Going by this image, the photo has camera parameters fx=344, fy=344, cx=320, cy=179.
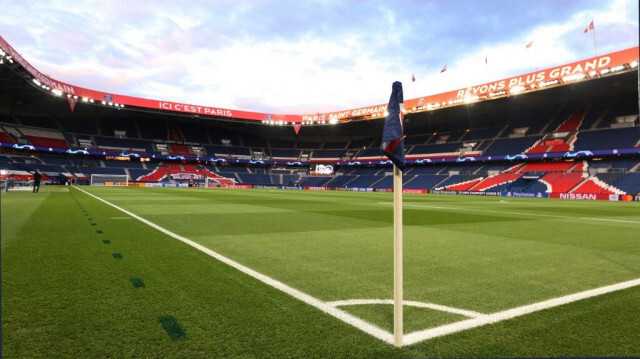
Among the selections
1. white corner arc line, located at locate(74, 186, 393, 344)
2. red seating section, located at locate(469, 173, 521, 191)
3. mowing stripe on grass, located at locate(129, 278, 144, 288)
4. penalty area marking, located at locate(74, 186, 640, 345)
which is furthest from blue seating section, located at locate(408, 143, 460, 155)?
mowing stripe on grass, located at locate(129, 278, 144, 288)

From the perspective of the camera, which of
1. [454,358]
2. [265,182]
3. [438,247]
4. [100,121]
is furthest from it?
[265,182]

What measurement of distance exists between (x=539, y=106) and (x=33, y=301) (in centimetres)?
5899

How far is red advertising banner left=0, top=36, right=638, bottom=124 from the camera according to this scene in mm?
32812

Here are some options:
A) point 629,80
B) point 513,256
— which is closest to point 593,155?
point 629,80

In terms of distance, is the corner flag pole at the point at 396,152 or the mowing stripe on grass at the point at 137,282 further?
the mowing stripe on grass at the point at 137,282

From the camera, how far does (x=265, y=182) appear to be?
7100 centimetres

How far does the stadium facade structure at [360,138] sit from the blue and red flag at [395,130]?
35.6m

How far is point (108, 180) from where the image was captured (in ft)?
183

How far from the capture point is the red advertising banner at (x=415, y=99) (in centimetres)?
3281

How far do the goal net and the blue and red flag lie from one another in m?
61.1

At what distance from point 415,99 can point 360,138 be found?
25.3 metres

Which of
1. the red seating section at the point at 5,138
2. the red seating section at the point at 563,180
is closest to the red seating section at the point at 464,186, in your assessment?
the red seating section at the point at 563,180

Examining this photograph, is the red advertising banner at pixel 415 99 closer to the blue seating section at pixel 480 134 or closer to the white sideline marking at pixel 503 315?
the blue seating section at pixel 480 134

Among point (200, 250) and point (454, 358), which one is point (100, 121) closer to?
point (200, 250)
